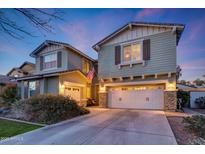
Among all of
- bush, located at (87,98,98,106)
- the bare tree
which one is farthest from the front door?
the bare tree

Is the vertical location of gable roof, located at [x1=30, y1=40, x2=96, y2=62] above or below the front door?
above

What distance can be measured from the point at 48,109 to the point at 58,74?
363cm

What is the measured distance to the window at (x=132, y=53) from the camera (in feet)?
34.0

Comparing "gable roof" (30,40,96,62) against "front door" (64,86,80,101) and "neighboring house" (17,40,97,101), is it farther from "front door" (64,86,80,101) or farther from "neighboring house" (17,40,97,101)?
"front door" (64,86,80,101)

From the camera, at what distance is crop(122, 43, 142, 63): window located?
10.4m

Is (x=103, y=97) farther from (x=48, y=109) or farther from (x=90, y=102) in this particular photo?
(x=48, y=109)

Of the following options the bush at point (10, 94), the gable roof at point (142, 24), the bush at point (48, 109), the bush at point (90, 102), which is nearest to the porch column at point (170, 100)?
the gable roof at point (142, 24)

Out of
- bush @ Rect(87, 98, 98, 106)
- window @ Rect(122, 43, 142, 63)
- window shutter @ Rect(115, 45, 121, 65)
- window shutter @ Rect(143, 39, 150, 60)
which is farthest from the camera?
bush @ Rect(87, 98, 98, 106)

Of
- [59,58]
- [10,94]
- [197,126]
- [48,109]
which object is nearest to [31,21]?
[48,109]

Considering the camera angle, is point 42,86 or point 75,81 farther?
point 75,81

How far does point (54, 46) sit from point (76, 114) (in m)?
7.24

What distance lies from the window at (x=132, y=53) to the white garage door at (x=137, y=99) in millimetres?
2366

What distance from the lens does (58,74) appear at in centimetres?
1044
